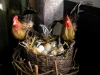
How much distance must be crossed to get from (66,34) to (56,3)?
0.28m

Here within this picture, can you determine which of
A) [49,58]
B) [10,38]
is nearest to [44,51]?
[49,58]

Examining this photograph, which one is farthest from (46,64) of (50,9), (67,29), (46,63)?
(50,9)

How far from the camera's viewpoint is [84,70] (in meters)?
1.06

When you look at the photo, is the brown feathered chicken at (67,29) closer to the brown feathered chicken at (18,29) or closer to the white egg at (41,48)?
the white egg at (41,48)

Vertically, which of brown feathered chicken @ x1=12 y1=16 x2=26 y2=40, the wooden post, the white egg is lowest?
the white egg

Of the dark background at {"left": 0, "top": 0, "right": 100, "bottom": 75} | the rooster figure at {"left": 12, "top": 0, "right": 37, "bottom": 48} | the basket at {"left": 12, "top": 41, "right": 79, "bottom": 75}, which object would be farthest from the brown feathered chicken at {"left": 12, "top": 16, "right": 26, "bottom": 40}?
the dark background at {"left": 0, "top": 0, "right": 100, "bottom": 75}

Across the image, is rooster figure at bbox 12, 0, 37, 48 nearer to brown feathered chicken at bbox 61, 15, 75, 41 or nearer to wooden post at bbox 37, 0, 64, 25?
wooden post at bbox 37, 0, 64, 25

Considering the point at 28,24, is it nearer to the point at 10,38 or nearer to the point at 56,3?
the point at 56,3

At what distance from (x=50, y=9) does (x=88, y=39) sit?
32cm

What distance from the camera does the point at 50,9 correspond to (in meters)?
1.08

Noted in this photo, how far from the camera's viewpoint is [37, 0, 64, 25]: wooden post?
1.07 metres

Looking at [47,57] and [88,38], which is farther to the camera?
[88,38]

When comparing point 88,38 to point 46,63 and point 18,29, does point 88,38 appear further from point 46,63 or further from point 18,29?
point 18,29

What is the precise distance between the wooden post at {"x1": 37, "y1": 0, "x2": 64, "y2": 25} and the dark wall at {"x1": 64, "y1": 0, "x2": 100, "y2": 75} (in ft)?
0.21
